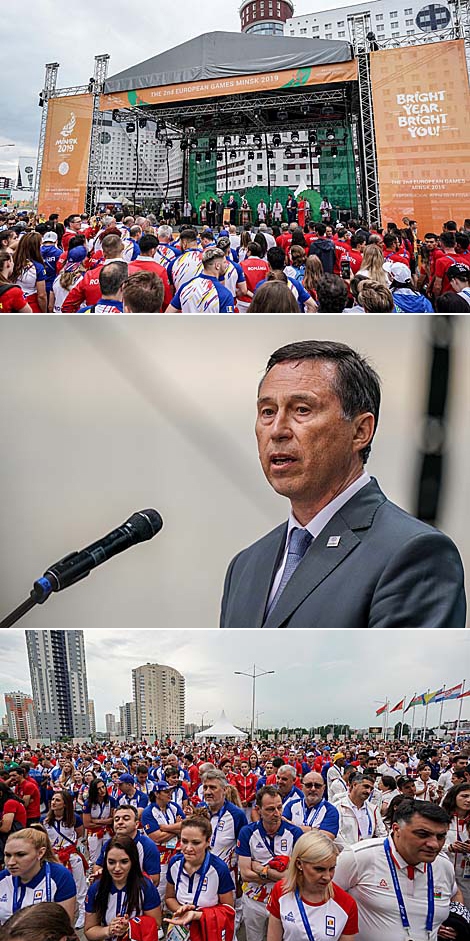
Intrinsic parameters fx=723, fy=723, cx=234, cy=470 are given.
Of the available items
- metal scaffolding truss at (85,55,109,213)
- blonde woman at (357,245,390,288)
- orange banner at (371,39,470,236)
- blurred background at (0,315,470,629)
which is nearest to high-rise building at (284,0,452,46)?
metal scaffolding truss at (85,55,109,213)

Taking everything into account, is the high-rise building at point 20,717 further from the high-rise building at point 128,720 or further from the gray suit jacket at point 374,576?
the gray suit jacket at point 374,576

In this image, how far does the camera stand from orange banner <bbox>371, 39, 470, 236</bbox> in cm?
1048

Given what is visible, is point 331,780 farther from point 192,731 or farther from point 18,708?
point 18,708

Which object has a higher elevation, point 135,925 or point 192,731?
point 192,731

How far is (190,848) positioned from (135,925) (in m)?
0.31

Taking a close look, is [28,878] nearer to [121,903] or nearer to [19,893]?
[19,893]

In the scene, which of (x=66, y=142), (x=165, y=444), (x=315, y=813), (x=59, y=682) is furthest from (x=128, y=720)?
(x=66, y=142)

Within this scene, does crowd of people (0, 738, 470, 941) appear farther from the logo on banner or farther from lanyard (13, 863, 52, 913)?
the logo on banner

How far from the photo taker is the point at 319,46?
12.0m

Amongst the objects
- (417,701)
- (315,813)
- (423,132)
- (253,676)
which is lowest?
(315,813)

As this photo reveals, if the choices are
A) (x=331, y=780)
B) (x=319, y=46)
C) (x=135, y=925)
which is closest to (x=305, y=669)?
(x=331, y=780)

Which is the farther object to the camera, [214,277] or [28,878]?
[214,277]

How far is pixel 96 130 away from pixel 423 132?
6.30m

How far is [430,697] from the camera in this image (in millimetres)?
2637
